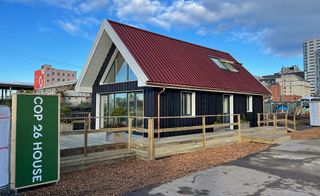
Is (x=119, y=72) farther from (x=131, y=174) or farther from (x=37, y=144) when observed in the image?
(x=37, y=144)

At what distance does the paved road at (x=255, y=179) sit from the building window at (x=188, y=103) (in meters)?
4.47

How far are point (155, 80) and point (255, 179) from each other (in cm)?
588

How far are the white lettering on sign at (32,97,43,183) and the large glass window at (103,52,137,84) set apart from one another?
24.7ft

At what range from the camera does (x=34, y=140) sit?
5.58 meters

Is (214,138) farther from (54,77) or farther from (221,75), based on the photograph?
(54,77)

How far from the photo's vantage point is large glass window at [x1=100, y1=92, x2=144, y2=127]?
1254 cm

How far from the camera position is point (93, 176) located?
6.72 m

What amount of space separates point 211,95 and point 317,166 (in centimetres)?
706

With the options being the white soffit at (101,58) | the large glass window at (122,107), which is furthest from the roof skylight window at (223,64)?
the white soffit at (101,58)

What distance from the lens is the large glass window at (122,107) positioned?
1254 centimetres

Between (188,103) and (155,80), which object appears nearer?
(155,80)

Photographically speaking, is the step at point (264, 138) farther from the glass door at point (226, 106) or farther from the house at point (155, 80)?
the glass door at point (226, 106)

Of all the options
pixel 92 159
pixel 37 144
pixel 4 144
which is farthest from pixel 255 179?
pixel 4 144

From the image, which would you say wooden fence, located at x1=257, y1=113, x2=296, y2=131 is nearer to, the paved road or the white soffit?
the paved road
